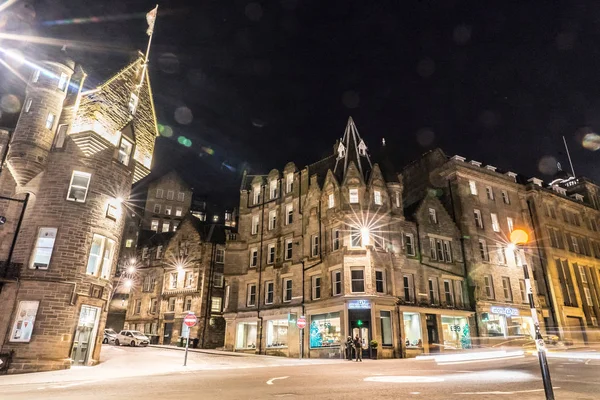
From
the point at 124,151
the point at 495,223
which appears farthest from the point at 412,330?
the point at 124,151

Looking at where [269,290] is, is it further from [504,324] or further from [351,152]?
[504,324]

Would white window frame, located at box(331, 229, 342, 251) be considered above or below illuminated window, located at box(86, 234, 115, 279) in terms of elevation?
above

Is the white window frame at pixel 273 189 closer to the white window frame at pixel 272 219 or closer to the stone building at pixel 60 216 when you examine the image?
the white window frame at pixel 272 219

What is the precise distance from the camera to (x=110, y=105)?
78.0 feet

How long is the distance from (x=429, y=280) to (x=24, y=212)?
3133 cm

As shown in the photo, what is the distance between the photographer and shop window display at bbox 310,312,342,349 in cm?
3066

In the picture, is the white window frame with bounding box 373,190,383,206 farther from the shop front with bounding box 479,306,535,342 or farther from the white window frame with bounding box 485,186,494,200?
the white window frame with bounding box 485,186,494,200

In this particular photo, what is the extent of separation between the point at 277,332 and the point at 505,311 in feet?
73.6

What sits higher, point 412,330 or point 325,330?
point 412,330

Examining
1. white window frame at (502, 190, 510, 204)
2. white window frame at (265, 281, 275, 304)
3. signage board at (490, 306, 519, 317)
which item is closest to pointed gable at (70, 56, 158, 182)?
white window frame at (265, 281, 275, 304)

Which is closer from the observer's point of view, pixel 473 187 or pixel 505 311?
pixel 505 311

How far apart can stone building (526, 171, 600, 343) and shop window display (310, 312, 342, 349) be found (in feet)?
87.4

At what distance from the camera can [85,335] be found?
20594mm

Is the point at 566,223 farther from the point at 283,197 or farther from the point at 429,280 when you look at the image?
the point at 283,197
